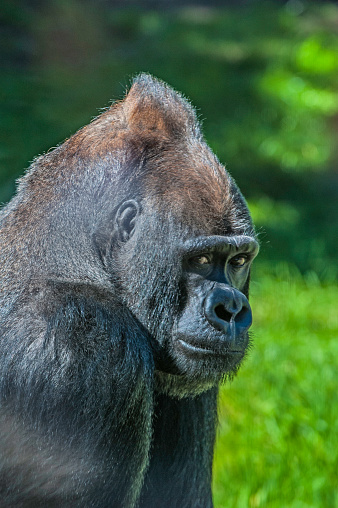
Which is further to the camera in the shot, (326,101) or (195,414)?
(326,101)

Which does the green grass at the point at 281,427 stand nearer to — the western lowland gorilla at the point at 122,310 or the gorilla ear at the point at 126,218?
the western lowland gorilla at the point at 122,310

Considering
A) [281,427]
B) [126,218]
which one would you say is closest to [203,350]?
[126,218]

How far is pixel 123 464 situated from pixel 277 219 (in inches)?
315

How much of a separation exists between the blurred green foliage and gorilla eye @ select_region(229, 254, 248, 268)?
5.93 metres

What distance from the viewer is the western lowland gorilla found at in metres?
2.88

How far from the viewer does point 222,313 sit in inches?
125

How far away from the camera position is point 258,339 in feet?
23.3

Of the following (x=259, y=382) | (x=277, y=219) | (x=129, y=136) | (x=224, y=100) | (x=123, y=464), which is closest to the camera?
(x=123, y=464)

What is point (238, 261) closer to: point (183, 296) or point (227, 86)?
point (183, 296)

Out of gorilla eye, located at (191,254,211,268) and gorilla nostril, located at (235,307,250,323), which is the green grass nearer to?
gorilla nostril, located at (235,307,250,323)

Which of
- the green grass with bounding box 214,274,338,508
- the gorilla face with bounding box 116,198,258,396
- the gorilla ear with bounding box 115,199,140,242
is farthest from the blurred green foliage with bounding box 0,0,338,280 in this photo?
the gorilla face with bounding box 116,198,258,396

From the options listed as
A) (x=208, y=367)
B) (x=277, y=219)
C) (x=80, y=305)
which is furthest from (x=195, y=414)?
(x=277, y=219)

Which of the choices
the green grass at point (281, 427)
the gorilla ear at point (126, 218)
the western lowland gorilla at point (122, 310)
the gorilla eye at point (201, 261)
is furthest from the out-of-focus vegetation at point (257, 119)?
the gorilla ear at point (126, 218)

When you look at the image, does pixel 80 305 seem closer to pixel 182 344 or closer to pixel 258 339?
pixel 182 344
